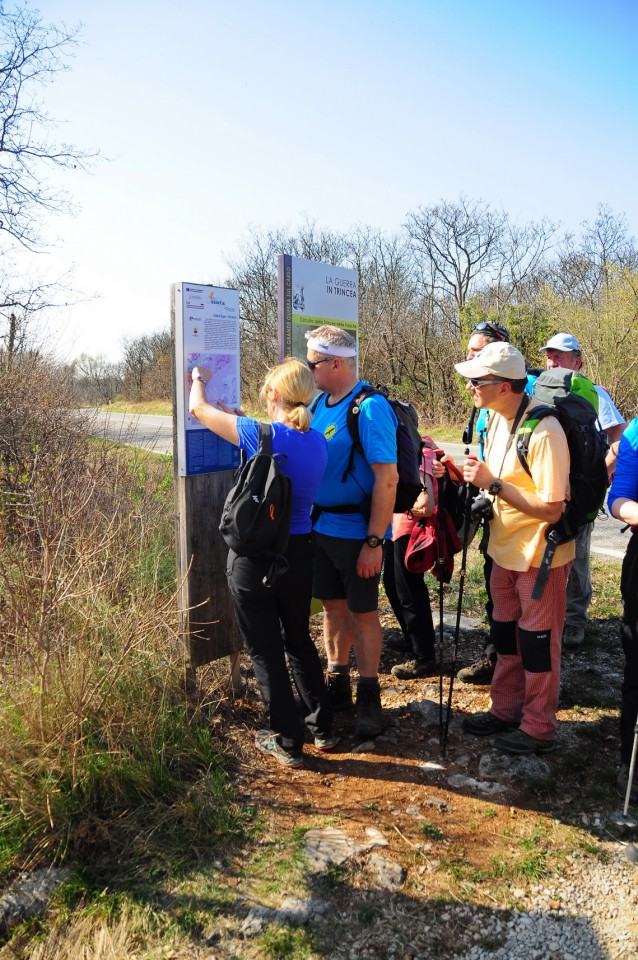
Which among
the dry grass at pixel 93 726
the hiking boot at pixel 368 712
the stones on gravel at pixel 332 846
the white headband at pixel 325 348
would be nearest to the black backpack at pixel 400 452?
the white headband at pixel 325 348

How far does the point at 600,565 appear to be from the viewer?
21.5 ft

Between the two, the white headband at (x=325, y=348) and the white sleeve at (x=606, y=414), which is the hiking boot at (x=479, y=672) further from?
the white headband at (x=325, y=348)

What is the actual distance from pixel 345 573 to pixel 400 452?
26.5 inches

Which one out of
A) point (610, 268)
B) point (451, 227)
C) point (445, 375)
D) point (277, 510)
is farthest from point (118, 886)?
point (451, 227)

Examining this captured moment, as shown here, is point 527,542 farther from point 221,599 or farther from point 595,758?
point 221,599

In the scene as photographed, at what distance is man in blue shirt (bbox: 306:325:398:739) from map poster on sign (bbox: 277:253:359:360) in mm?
925

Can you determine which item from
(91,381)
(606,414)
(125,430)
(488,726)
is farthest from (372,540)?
(91,381)

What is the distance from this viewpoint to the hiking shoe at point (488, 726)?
11.7 feet

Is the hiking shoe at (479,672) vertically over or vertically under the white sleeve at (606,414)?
under

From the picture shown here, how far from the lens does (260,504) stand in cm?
292

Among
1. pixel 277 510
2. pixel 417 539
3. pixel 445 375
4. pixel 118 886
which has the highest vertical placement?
pixel 445 375

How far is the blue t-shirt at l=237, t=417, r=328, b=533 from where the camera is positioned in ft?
9.83

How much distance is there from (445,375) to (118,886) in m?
22.1

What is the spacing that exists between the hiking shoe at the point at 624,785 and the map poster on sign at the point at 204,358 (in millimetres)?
2384
